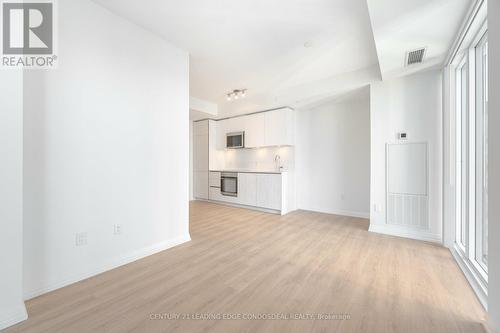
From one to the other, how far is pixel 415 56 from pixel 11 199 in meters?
4.45

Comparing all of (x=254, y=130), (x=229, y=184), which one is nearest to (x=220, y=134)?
(x=254, y=130)

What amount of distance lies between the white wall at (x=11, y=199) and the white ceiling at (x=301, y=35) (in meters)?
1.39

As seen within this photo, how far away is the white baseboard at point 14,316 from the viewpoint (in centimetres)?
147

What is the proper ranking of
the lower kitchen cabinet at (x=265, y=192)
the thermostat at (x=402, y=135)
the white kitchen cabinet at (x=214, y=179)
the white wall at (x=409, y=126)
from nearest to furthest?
the white wall at (x=409, y=126)
the thermostat at (x=402, y=135)
the lower kitchen cabinet at (x=265, y=192)
the white kitchen cabinet at (x=214, y=179)

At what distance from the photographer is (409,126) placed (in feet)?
11.1

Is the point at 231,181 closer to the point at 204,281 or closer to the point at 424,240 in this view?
the point at 204,281

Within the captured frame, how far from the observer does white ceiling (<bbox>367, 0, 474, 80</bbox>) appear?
1.87 m

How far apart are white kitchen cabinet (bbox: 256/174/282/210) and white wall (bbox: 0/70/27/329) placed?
4.07 meters

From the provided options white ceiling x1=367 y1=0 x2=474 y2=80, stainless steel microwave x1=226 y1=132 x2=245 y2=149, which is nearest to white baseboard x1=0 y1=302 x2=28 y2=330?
white ceiling x1=367 y1=0 x2=474 y2=80

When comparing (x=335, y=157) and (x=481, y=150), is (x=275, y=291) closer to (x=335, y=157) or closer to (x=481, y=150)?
(x=481, y=150)
